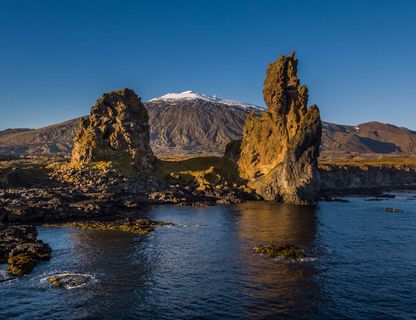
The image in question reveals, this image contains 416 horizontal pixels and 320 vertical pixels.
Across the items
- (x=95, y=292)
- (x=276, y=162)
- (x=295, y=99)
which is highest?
(x=295, y=99)

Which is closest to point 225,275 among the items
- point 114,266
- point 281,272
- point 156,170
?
point 281,272

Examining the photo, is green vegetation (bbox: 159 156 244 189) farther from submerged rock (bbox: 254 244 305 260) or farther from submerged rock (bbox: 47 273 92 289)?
submerged rock (bbox: 47 273 92 289)

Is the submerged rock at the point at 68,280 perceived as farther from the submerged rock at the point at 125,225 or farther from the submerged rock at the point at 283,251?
the submerged rock at the point at 125,225

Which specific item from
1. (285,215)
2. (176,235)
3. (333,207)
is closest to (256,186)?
(333,207)

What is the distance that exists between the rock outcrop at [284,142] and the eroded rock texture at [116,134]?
1516 inches

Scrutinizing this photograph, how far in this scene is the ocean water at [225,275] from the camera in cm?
4100

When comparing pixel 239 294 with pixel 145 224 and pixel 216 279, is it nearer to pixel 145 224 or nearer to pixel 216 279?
pixel 216 279

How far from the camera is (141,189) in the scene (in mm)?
131375

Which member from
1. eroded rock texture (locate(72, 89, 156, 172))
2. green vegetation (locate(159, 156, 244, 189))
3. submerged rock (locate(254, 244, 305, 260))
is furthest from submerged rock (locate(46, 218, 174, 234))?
green vegetation (locate(159, 156, 244, 189))

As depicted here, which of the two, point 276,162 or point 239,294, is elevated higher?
point 276,162

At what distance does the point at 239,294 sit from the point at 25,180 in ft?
333

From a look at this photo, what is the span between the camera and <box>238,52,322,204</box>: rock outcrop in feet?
422

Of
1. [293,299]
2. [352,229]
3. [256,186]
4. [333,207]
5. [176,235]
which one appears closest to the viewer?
[293,299]

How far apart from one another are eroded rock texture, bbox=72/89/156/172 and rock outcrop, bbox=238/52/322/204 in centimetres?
3851
